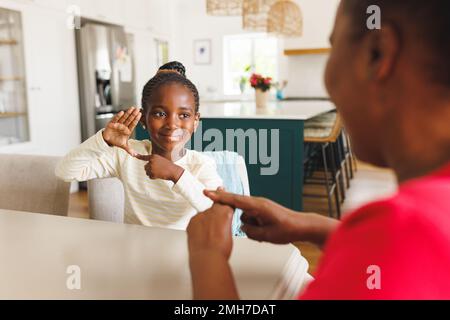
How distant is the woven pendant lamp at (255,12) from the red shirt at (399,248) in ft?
11.5

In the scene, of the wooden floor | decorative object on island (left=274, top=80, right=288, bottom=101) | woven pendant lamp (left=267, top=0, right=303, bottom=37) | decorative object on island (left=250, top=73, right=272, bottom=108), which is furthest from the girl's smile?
decorative object on island (left=274, top=80, right=288, bottom=101)

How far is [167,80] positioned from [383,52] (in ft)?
1.76

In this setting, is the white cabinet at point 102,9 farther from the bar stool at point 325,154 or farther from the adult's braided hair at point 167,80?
the adult's braided hair at point 167,80

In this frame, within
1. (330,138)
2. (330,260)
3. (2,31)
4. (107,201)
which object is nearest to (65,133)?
(2,31)

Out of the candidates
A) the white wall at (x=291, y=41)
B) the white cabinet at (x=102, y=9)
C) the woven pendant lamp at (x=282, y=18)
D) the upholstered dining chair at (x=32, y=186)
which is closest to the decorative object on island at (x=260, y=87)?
the woven pendant lamp at (x=282, y=18)

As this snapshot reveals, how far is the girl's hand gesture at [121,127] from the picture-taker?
75 centimetres

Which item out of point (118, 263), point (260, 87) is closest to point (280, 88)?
point (260, 87)

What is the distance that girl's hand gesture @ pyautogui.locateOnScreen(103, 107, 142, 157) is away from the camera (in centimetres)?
75

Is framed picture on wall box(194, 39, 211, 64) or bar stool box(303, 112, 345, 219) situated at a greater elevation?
framed picture on wall box(194, 39, 211, 64)

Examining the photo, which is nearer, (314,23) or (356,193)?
(356,193)

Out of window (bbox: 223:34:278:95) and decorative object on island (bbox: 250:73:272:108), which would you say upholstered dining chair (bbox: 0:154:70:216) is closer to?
decorative object on island (bbox: 250:73:272:108)

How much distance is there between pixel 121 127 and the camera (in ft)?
2.54

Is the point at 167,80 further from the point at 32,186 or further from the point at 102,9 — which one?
the point at 102,9

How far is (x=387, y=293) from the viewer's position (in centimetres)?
31
